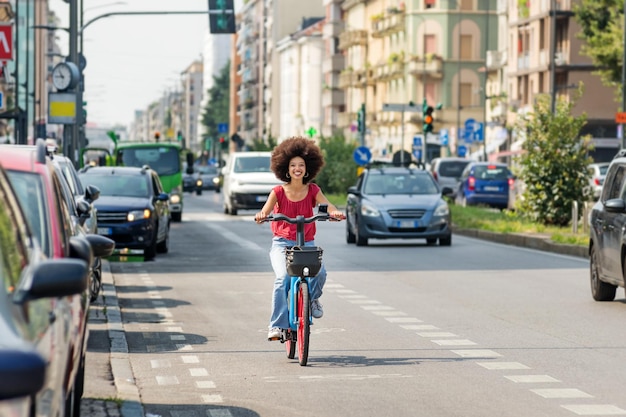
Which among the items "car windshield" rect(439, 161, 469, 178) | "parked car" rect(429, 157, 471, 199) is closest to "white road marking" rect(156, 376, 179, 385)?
"parked car" rect(429, 157, 471, 199)

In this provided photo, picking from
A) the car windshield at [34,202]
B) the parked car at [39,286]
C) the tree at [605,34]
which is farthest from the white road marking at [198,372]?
the tree at [605,34]

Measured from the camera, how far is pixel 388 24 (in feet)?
402

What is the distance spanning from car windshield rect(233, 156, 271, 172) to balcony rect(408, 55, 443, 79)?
60408mm

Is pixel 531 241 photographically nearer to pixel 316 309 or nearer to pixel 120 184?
pixel 120 184

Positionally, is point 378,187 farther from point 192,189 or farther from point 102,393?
point 192,189

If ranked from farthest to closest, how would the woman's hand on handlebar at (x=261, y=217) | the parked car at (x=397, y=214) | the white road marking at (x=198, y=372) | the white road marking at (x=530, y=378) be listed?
the parked car at (x=397, y=214)
the woman's hand on handlebar at (x=261, y=217)
the white road marking at (x=198, y=372)
the white road marking at (x=530, y=378)

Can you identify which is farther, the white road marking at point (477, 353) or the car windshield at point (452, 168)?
the car windshield at point (452, 168)

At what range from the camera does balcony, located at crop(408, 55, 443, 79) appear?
115 metres

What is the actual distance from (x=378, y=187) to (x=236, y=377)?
75.1 ft

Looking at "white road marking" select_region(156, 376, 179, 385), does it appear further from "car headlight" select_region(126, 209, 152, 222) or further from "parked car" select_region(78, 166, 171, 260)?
"car headlight" select_region(126, 209, 152, 222)

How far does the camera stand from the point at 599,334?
1518cm

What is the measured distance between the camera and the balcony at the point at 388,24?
392ft

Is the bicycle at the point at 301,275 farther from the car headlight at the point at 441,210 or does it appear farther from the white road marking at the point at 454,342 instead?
the car headlight at the point at 441,210

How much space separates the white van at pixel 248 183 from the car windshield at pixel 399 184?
1836 centimetres
